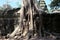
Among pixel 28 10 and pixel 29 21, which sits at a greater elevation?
pixel 28 10

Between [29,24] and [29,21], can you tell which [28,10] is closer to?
[29,21]

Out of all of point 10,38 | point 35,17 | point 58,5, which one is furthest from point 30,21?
point 58,5

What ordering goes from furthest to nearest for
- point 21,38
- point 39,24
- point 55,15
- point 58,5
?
point 58,5, point 55,15, point 39,24, point 21,38

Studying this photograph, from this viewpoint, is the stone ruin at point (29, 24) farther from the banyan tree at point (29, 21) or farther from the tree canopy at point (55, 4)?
the tree canopy at point (55, 4)

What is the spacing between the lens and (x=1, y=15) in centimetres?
1494

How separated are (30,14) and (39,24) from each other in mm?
874

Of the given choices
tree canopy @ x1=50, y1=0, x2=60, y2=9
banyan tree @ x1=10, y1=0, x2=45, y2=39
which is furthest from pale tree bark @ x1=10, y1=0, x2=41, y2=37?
tree canopy @ x1=50, y1=0, x2=60, y2=9

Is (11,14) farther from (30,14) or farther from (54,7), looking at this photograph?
(54,7)

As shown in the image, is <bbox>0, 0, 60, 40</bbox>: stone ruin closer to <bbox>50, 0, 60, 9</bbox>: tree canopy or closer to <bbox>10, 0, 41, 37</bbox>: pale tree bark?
<bbox>10, 0, 41, 37</bbox>: pale tree bark

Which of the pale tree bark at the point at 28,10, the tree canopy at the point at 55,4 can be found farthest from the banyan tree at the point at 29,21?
the tree canopy at the point at 55,4

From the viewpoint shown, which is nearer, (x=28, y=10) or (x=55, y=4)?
(x=28, y=10)

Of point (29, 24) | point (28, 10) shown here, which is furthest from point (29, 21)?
point (28, 10)

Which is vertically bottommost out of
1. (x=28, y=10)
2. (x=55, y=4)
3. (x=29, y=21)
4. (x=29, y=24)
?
(x=29, y=24)

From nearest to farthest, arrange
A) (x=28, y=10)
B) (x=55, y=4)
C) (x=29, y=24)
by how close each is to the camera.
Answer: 1. (x=29, y=24)
2. (x=28, y=10)
3. (x=55, y=4)
